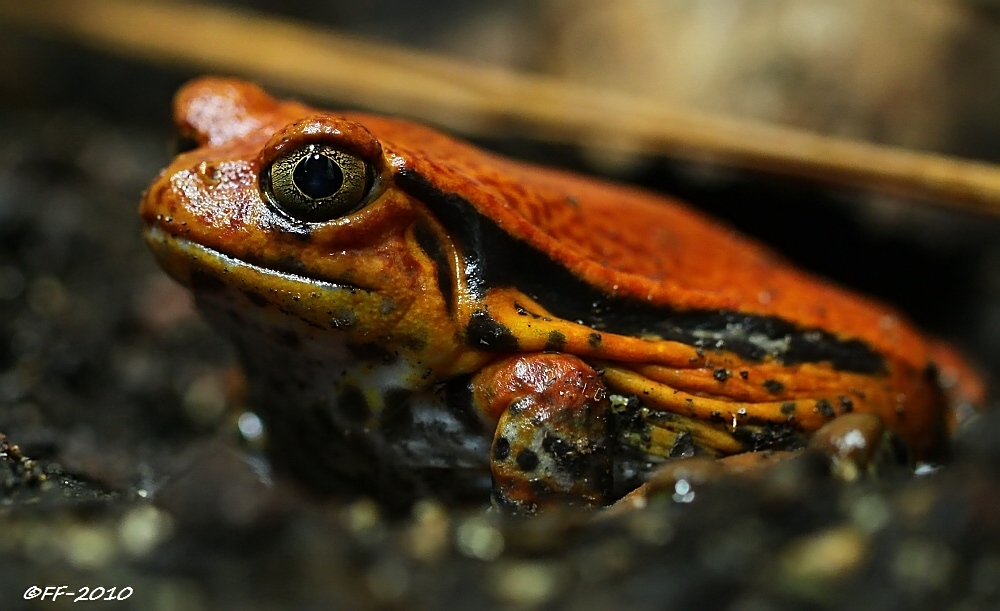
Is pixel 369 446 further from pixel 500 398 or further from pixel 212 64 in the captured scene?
pixel 212 64

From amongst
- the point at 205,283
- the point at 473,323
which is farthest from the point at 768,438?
the point at 205,283

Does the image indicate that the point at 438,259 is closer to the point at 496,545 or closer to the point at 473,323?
the point at 473,323

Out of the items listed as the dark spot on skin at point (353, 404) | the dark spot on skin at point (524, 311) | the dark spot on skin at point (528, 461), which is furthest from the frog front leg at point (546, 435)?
the dark spot on skin at point (353, 404)

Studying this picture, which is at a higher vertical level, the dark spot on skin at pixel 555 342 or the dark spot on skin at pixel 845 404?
the dark spot on skin at pixel 555 342

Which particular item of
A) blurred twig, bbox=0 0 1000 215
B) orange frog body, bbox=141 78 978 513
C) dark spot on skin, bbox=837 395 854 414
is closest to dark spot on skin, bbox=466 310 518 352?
orange frog body, bbox=141 78 978 513

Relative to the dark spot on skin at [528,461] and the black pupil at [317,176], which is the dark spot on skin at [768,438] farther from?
the black pupil at [317,176]

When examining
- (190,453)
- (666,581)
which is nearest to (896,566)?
(666,581)
